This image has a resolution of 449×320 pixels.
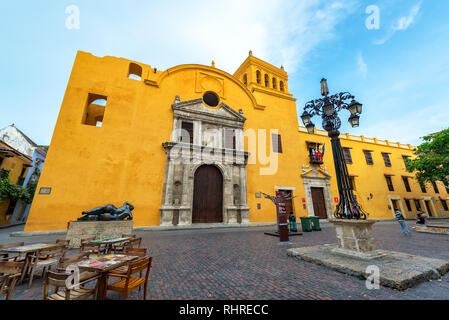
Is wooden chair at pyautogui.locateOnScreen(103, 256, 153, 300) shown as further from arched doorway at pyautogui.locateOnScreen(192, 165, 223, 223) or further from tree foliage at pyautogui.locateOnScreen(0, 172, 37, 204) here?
tree foliage at pyautogui.locateOnScreen(0, 172, 37, 204)

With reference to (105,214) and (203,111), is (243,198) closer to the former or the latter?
(203,111)

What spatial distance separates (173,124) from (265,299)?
12.5 m

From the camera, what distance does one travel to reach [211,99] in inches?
624

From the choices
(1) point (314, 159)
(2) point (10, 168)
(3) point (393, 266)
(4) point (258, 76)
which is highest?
(4) point (258, 76)

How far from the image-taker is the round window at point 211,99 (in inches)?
616

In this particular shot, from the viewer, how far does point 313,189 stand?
16359 millimetres

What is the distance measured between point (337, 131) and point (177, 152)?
32.3ft

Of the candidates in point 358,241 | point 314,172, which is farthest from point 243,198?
point 358,241

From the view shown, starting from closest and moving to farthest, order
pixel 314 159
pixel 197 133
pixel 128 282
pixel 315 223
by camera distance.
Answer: pixel 128 282, pixel 315 223, pixel 197 133, pixel 314 159

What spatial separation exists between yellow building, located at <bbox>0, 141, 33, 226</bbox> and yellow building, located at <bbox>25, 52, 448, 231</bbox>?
734 centimetres

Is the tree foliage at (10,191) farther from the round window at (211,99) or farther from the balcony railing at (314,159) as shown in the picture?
the balcony railing at (314,159)

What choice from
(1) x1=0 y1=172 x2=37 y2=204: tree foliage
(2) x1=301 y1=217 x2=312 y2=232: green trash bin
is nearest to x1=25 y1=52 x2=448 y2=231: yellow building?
(2) x1=301 y1=217 x2=312 y2=232: green trash bin

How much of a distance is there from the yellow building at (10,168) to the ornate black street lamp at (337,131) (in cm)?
2248
